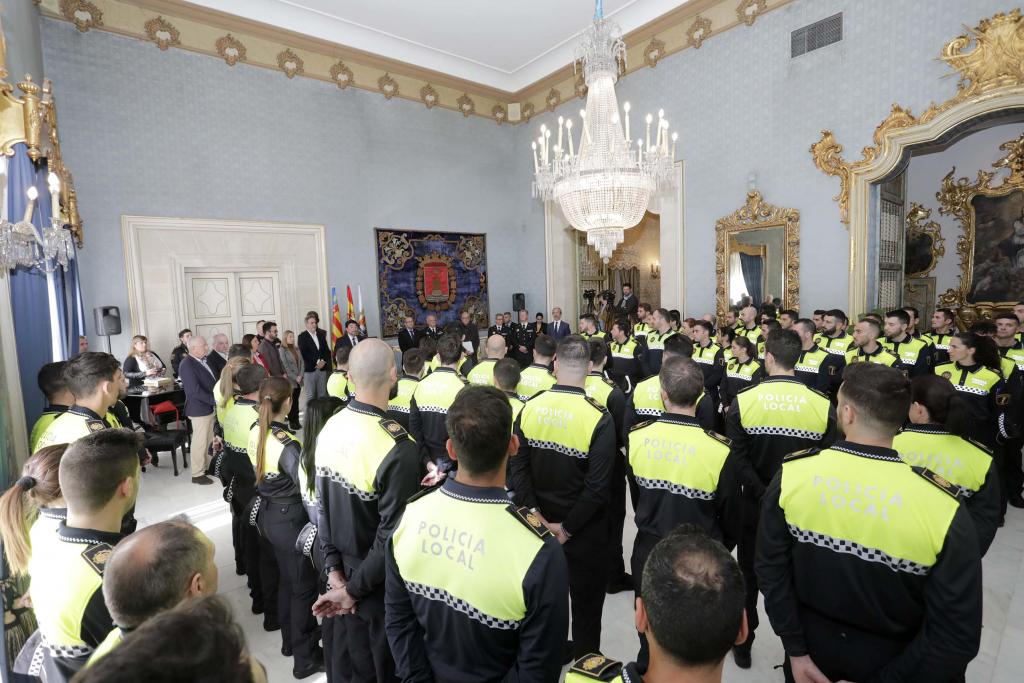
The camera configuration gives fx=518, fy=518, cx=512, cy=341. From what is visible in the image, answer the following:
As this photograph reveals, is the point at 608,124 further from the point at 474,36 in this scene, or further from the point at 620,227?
the point at 474,36

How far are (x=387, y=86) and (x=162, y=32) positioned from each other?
146 inches

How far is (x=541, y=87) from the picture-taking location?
447 inches

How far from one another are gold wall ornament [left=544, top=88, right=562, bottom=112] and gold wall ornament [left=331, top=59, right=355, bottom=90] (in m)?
4.05

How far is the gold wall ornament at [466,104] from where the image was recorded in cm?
1130

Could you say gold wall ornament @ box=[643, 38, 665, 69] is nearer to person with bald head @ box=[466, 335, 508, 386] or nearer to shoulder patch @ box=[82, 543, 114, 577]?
person with bald head @ box=[466, 335, 508, 386]

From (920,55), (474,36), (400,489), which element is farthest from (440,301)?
(400,489)

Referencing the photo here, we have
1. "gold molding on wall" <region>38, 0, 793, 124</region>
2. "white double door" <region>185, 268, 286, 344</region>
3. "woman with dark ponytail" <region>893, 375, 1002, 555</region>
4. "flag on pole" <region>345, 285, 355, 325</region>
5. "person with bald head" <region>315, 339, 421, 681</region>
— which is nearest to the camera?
"person with bald head" <region>315, 339, 421, 681</region>

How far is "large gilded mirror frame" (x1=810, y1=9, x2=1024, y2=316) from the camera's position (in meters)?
5.89

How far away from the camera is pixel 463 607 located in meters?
1.40

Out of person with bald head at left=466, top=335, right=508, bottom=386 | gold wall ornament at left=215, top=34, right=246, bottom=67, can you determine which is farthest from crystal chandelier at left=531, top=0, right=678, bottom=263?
gold wall ornament at left=215, top=34, right=246, bottom=67

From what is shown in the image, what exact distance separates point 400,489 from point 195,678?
Result: 1306 millimetres

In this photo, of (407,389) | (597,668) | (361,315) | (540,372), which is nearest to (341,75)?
(361,315)

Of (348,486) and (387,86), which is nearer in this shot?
(348,486)

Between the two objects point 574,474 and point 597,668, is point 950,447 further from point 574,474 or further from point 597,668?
point 597,668
